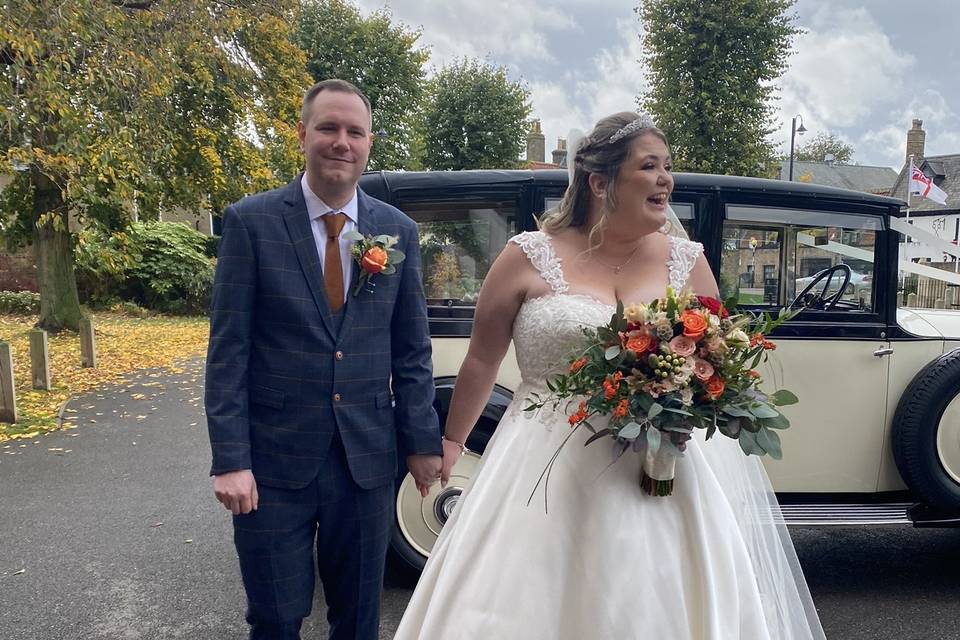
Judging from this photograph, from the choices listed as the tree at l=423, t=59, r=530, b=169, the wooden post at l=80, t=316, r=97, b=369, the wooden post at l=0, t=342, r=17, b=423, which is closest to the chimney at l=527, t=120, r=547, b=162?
the tree at l=423, t=59, r=530, b=169

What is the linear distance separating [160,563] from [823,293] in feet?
13.1

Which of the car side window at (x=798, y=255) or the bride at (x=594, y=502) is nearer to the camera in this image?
the bride at (x=594, y=502)

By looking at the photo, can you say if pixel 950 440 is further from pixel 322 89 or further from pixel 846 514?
pixel 322 89

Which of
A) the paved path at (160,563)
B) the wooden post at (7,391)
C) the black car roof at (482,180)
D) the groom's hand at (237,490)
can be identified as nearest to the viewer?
the groom's hand at (237,490)

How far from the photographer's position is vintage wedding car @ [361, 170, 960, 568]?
331 cm

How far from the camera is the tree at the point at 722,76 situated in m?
18.0

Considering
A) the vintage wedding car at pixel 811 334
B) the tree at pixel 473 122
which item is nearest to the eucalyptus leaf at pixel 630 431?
the vintage wedding car at pixel 811 334

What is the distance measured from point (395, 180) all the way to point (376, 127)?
19042 millimetres

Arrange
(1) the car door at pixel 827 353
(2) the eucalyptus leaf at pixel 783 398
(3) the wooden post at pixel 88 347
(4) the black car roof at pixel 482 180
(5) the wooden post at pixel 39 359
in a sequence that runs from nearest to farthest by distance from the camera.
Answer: (2) the eucalyptus leaf at pixel 783 398, (4) the black car roof at pixel 482 180, (1) the car door at pixel 827 353, (5) the wooden post at pixel 39 359, (3) the wooden post at pixel 88 347

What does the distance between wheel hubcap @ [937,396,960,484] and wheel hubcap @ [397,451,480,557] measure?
233cm

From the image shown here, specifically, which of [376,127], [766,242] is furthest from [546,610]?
[376,127]

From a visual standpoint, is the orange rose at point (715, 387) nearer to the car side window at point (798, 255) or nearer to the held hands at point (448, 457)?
the held hands at point (448, 457)

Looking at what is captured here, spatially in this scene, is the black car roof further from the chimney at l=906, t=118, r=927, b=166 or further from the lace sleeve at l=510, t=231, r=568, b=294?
the chimney at l=906, t=118, r=927, b=166

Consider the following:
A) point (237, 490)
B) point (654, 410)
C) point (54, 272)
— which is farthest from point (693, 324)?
point (54, 272)
